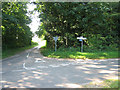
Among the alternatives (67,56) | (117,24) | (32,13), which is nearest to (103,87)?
(67,56)

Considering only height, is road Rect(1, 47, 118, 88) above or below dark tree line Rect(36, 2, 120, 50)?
below

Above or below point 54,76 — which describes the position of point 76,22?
above

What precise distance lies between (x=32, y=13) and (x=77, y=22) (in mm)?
7830

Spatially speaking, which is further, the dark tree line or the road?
the dark tree line

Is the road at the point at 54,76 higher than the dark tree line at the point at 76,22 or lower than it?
lower

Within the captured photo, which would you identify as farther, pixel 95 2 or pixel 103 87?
pixel 95 2

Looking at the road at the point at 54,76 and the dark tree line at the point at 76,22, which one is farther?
the dark tree line at the point at 76,22

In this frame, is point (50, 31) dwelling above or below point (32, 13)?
below

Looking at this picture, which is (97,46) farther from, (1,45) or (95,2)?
(1,45)

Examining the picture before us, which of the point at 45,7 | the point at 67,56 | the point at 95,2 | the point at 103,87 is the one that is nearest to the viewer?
the point at 103,87

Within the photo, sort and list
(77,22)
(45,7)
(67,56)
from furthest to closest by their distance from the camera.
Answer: (77,22)
(45,7)
(67,56)

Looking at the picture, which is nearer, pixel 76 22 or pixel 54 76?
pixel 54 76

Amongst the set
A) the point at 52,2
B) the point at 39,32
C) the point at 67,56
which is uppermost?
the point at 52,2

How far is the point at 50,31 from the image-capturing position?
2197 cm
